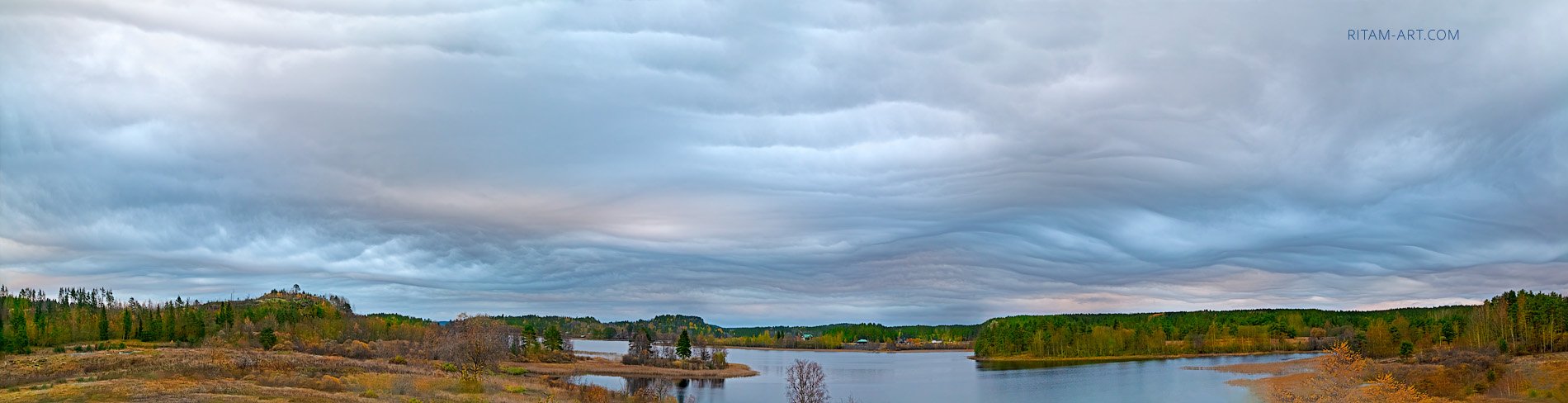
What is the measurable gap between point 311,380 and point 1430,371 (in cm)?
10440

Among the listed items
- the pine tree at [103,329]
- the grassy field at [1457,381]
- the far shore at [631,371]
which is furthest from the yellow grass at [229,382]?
the grassy field at [1457,381]

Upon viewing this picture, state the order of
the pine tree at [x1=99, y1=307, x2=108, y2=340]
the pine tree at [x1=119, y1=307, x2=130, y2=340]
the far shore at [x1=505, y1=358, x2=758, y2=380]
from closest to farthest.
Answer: the pine tree at [x1=99, y1=307, x2=108, y2=340] → the far shore at [x1=505, y1=358, x2=758, y2=380] → the pine tree at [x1=119, y1=307, x2=130, y2=340]

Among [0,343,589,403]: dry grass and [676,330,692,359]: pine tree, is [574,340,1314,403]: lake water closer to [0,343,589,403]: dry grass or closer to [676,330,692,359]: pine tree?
[676,330,692,359]: pine tree

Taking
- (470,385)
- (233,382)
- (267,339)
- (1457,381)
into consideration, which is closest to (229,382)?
(233,382)

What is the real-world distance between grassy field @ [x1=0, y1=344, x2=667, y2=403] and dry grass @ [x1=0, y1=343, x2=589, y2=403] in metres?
0.06

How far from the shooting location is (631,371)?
13850 cm

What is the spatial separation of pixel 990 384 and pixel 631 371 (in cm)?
5613

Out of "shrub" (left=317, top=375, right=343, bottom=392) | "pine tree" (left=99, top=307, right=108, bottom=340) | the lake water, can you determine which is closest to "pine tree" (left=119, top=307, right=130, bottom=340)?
"pine tree" (left=99, top=307, right=108, bottom=340)

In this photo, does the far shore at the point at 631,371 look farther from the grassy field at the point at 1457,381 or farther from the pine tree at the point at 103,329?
the grassy field at the point at 1457,381

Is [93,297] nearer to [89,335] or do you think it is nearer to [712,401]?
[89,335]

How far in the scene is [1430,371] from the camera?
9294 cm

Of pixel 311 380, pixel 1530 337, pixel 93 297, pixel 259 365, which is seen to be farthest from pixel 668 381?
pixel 93 297

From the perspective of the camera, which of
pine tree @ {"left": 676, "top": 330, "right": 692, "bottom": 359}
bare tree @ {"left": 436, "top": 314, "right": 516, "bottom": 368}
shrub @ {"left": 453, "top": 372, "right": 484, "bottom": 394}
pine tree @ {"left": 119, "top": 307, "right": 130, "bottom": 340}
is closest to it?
shrub @ {"left": 453, "top": 372, "right": 484, "bottom": 394}

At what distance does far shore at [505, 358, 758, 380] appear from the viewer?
130875 millimetres
